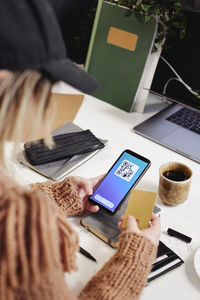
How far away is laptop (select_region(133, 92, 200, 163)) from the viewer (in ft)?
3.68

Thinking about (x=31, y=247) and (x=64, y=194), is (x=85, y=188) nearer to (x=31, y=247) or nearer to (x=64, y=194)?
(x=64, y=194)

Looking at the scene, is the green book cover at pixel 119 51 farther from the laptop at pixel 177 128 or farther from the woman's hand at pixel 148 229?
the woman's hand at pixel 148 229

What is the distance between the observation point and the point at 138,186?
957 mm

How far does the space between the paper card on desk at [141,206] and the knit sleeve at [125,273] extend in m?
0.07

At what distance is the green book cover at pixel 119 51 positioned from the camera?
4.00 feet

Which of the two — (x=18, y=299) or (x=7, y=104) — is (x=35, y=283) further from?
(x=7, y=104)

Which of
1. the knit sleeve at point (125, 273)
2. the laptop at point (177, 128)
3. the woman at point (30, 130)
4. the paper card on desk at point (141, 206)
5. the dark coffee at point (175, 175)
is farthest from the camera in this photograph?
the laptop at point (177, 128)

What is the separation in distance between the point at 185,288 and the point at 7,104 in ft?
1.62

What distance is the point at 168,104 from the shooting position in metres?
1.38

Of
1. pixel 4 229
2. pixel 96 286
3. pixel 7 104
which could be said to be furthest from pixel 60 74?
pixel 96 286

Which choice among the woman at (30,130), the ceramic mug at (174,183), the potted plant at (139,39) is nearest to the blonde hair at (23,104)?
the woman at (30,130)

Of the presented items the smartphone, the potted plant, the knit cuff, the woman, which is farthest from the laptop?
the woman

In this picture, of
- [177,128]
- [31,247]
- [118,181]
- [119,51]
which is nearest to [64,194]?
[118,181]

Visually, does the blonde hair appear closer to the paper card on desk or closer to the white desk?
the white desk
